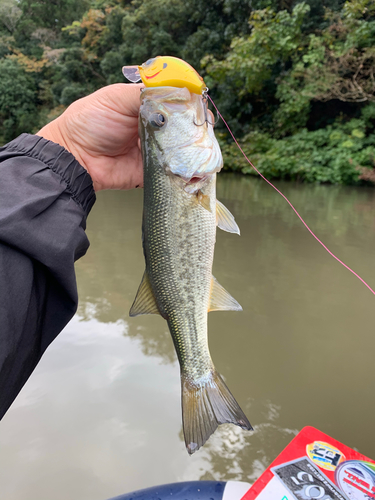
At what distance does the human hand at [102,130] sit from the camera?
1.50m

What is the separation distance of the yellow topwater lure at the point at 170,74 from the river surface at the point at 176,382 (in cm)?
163

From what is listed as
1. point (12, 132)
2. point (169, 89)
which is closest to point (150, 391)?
point (169, 89)

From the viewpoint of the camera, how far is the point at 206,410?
1257mm

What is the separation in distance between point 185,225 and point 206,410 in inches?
26.7

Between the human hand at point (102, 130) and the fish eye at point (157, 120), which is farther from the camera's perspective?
the human hand at point (102, 130)

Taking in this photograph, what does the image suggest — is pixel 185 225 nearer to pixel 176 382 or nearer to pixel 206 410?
pixel 206 410

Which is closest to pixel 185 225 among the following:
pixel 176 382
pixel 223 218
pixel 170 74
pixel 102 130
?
pixel 223 218

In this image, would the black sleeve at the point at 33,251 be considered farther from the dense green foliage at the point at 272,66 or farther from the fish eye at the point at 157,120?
the dense green foliage at the point at 272,66

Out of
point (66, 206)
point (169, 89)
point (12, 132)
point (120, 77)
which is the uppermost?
point (120, 77)

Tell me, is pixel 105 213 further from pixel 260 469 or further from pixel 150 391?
pixel 260 469

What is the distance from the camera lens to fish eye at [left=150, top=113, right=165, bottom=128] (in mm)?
1272

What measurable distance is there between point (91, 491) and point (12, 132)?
22848 millimetres

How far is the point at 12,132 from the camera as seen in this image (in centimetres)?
2045

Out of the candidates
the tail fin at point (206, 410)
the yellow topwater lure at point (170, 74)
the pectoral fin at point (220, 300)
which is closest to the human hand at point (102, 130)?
the yellow topwater lure at point (170, 74)
